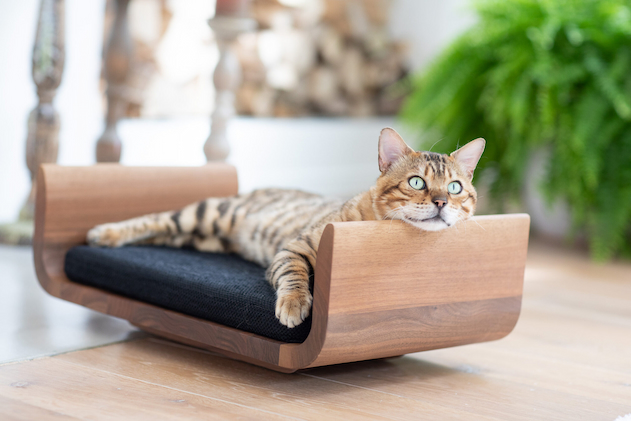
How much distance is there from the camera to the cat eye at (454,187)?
153 centimetres

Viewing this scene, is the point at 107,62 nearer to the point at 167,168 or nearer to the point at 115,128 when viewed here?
the point at 115,128

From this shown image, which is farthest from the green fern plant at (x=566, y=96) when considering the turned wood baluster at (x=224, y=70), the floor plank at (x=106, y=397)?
the floor plank at (x=106, y=397)

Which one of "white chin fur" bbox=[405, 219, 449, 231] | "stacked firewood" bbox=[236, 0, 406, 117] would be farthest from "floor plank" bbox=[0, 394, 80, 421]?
"stacked firewood" bbox=[236, 0, 406, 117]

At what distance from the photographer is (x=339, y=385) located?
1.58 metres

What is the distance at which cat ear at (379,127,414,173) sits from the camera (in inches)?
61.4

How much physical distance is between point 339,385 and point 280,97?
10.4 feet

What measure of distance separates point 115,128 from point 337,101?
2156 mm

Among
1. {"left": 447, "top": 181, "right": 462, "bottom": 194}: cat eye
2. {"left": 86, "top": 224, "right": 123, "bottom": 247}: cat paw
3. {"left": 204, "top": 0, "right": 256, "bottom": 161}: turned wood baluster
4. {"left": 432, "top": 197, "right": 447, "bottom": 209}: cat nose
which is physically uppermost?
{"left": 204, "top": 0, "right": 256, "bottom": 161}: turned wood baluster

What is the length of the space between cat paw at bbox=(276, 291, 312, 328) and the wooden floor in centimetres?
17

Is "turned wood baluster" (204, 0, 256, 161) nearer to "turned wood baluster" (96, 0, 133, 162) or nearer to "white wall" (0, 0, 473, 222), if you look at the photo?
"turned wood baluster" (96, 0, 133, 162)

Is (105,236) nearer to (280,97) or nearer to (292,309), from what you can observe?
(292,309)

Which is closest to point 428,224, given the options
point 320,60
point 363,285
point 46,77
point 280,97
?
point 363,285

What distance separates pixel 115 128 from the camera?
9.98ft

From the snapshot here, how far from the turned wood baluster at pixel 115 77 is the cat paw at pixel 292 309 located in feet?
5.88
